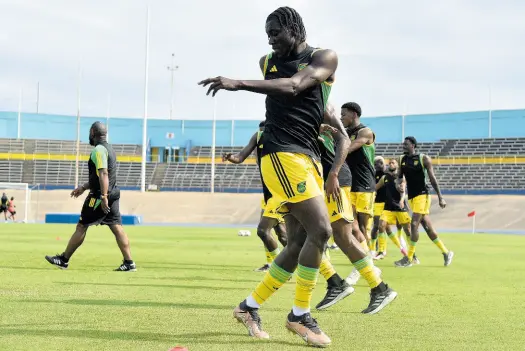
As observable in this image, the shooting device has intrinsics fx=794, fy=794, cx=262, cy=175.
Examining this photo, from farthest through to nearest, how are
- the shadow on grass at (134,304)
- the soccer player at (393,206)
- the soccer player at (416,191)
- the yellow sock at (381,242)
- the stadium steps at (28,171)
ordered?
the stadium steps at (28,171) < the yellow sock at (381,242) < the soccer player at (393,206) < the soccer player at (416,191) < the shadow on grass at (134,304)

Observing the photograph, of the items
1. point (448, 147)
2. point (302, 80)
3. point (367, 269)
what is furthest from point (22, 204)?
point (302, 80)

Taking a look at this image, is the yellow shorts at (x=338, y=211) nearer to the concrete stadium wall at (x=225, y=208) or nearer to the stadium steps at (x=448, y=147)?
the concrete stadium wall at (x=225, y=208)

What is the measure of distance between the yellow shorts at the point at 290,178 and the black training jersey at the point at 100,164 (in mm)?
5848

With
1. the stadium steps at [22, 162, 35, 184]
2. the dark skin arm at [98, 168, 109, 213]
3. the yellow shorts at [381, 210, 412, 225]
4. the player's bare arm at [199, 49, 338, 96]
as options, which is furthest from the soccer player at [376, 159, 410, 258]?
the stadium steps at [22, 162, 35, 184]

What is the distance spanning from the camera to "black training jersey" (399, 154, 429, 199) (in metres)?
14.8

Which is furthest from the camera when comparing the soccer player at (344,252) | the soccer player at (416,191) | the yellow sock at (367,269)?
the soccer player at (416,191)

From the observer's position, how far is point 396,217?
16.5 m

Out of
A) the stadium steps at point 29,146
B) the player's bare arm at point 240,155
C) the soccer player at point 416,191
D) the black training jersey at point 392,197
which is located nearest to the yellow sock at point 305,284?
the player's bare arm at point 240,155

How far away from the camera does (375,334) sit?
5.96 m

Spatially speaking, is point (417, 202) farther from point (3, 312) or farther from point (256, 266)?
point (3, 312)

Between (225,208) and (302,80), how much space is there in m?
46.3

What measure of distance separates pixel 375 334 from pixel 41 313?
2.80 meters

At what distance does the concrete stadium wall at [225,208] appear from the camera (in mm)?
46500

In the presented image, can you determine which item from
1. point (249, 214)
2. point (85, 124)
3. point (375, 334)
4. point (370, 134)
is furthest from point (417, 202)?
point (85, 124)
